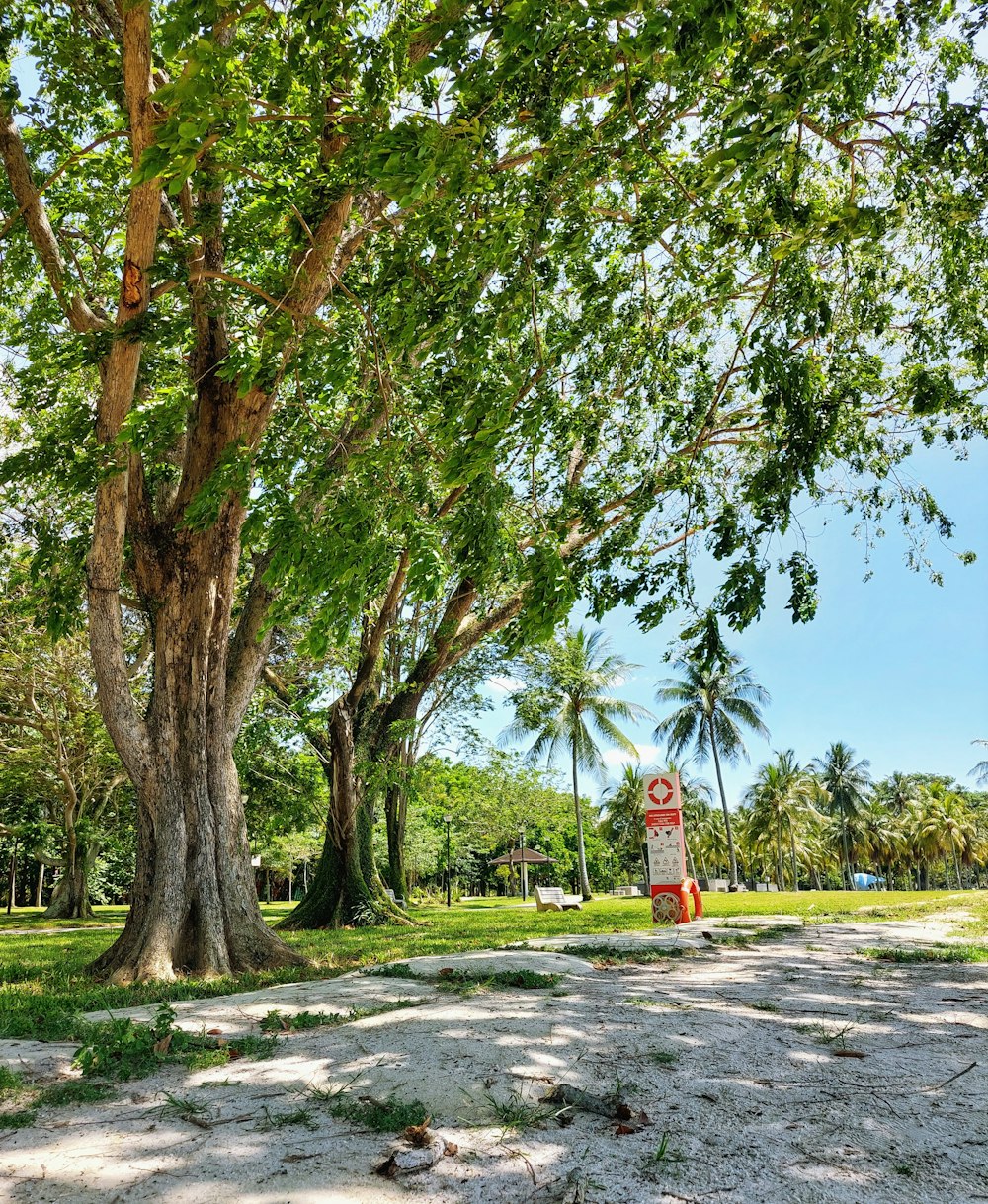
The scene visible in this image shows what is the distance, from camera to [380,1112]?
3.04 metres

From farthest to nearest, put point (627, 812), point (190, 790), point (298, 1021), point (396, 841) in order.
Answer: point (627, 812)
point (396, 841)
point (190, 790)
point (298, 1021)

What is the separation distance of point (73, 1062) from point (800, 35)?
603cm

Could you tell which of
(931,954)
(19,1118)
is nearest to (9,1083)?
(19,1118)

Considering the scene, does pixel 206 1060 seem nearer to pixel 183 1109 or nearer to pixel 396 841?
pixel 183 1109

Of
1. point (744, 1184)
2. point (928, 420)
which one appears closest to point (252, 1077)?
point (744, 1184)

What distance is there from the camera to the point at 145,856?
793cm

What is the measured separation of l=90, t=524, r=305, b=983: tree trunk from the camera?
25.2 ft

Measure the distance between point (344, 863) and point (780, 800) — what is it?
1799 inches

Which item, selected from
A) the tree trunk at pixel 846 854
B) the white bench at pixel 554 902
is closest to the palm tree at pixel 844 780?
the tree trunk at pixel 846 854

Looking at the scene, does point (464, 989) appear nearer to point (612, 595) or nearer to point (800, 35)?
point (612, 595)

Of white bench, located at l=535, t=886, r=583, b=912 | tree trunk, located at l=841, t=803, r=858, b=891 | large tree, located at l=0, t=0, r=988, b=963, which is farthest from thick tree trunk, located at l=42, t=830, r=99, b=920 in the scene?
tree trunk, located at l=841, t=803, r=858, b=891

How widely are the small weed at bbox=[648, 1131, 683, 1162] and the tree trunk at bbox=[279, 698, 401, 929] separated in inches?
481

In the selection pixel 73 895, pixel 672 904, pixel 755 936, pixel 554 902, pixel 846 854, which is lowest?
pixel 846 854

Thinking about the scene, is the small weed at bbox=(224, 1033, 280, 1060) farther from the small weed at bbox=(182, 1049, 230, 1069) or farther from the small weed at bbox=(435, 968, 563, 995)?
the small weed at bbox=(435, 968, 563, 995)
